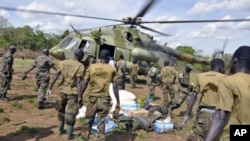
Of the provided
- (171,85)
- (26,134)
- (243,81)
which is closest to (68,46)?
(171,85)

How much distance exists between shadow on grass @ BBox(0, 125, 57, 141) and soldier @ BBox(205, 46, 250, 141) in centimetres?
499

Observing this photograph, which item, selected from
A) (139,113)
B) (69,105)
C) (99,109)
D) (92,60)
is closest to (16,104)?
(69,105)

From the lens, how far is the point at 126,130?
7465mm

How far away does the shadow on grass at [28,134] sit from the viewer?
660cm

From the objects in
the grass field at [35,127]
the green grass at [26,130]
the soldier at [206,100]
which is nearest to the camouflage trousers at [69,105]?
the grass field at [35,127]

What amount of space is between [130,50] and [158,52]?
195 centimetres

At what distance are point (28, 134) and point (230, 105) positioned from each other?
5477 mm

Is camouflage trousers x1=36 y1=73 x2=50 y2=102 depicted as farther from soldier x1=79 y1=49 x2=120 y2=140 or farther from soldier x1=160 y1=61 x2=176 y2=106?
soldier x1=160 y1=61 x2=176 y2=106

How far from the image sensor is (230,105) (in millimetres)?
2496

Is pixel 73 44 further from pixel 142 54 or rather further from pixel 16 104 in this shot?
pixel 16 104

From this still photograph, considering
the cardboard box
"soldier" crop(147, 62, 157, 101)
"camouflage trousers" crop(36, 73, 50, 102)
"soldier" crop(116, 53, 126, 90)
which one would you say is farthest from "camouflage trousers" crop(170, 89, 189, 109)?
"camouflage trousers" crop(36, 73, 50, 102)

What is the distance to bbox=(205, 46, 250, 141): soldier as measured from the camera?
2.50 meters

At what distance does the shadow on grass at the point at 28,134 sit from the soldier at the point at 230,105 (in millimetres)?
4988

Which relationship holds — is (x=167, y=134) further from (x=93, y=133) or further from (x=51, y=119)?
(x=51, y=119)
